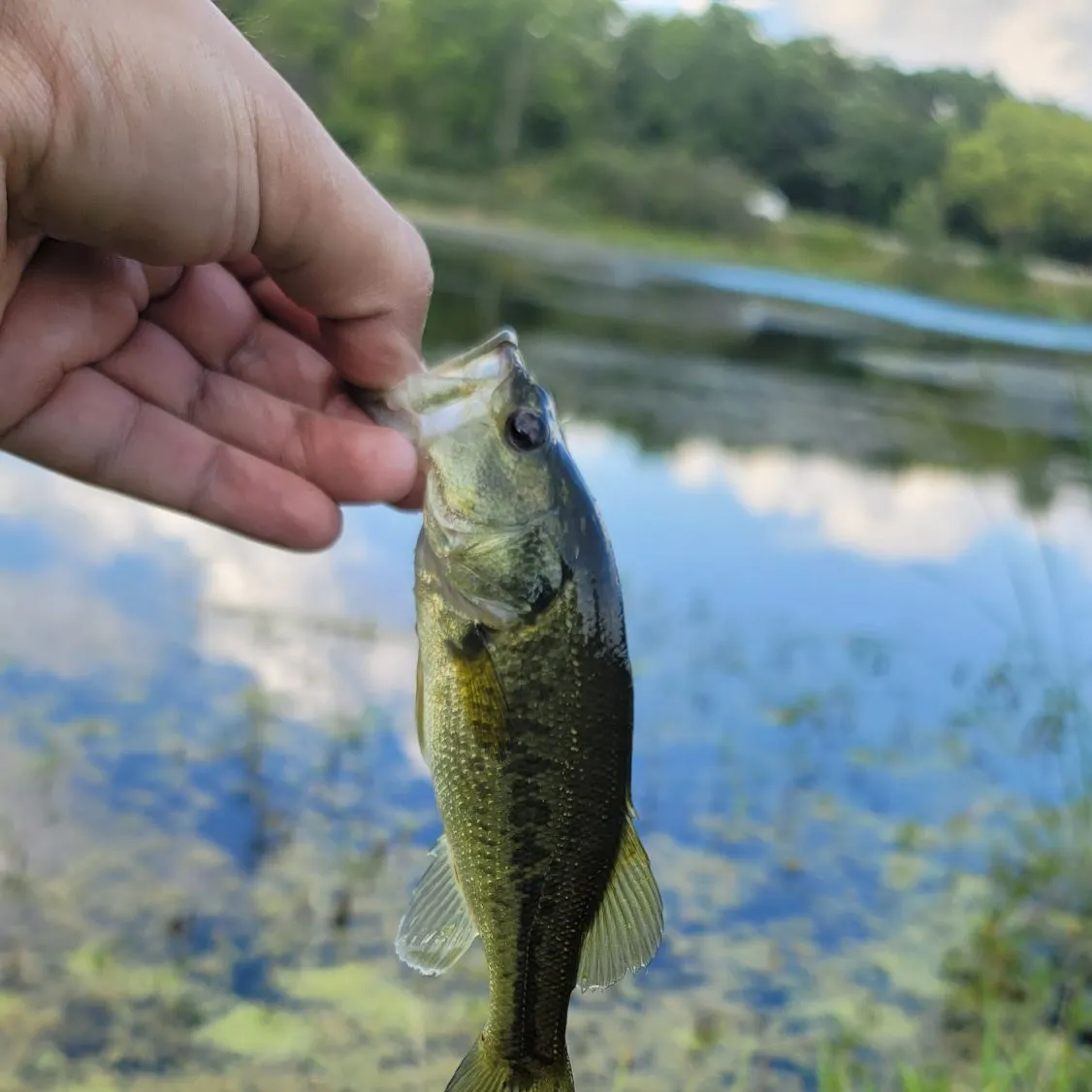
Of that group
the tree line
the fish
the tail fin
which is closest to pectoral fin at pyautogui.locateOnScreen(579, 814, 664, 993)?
the fish

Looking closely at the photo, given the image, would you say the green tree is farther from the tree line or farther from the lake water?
the lake water

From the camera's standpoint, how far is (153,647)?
539 centimetres

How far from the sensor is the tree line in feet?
121

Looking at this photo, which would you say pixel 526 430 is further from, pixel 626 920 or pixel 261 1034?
pixel 261 1034

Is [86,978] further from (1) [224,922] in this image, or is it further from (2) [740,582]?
(2) [740,582]

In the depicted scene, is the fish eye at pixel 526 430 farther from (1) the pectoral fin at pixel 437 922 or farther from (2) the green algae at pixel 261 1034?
(2) the green algae at pixel 261 1034

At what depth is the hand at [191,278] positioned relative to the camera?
155 centimetres

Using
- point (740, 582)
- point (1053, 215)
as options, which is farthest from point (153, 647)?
point (1053, 215)

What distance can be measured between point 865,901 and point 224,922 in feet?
8.27

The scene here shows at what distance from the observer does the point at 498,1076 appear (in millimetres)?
1713

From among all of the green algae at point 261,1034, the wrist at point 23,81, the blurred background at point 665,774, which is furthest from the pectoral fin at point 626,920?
the green algae at point 261,1034

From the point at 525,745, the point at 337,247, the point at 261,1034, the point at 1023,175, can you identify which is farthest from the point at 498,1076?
the point at 1023,175

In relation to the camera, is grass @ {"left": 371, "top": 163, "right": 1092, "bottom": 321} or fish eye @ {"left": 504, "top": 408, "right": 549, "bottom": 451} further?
grass @ {"left": 371, "top": 163, "right": 1092, "bottom": 321}

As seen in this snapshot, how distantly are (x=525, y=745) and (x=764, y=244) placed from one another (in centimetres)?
3889
